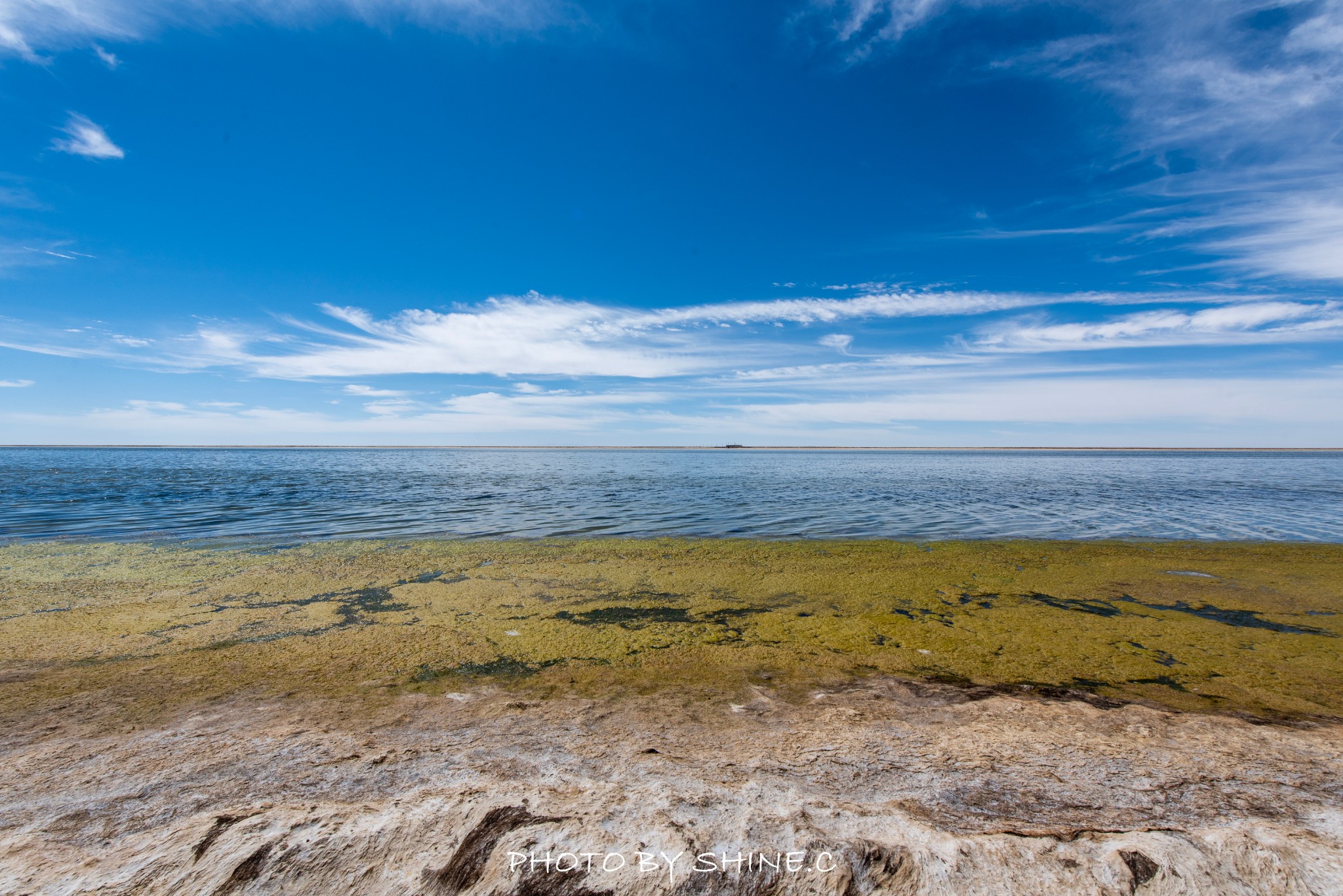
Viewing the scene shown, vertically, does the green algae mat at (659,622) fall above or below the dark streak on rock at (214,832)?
below

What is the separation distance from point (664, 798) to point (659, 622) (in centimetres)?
463

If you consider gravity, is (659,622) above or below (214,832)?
below

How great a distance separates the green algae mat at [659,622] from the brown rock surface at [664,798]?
778mm

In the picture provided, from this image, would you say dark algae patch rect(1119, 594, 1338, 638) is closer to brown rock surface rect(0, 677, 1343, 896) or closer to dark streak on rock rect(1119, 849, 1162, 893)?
brown rock surface rect(0, 677, 1343, 896)

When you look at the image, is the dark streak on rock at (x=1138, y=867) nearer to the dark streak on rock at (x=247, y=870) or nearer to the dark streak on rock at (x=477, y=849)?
the dark streak on rock at (x=477, y=849)

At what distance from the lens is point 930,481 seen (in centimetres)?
3806

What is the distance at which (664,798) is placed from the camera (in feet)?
10.8

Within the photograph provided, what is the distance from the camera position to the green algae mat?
5664 mm

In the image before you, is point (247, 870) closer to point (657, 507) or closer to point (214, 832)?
point (214, 832)

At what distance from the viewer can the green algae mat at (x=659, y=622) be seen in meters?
5.66

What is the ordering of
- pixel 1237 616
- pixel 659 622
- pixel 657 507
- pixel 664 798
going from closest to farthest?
pixel 664 798, pixel 659 622, pixel 1237 616, pixel 657 507

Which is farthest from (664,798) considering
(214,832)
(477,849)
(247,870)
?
(214,832)

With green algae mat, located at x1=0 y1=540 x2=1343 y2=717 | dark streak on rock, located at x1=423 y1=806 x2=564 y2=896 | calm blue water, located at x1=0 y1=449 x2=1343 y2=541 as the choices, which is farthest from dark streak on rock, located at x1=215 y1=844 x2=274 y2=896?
calm blue water, located at x1=0 y1=449 x2=1343 y2=541

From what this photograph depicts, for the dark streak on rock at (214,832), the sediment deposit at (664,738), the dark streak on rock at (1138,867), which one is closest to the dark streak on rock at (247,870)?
the sediment deposit at (664,738)
